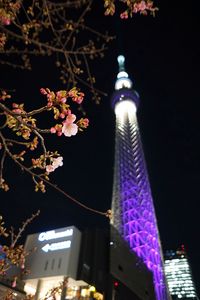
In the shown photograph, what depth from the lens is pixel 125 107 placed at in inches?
2480

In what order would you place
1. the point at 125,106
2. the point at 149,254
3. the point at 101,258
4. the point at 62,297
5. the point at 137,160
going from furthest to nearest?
the point at 125,106
the point at 137,160
the point at 149,254
the point at 101,258
the point at 62,297

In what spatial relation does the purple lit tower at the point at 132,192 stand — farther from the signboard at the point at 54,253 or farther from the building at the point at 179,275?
the building at the point at 179,275

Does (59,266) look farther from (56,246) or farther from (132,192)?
(132,192)

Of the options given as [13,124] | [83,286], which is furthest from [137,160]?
[13,124]

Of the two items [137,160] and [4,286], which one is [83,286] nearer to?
[4,286]

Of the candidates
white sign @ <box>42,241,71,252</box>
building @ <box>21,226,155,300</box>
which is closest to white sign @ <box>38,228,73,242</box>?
building @ <box>21,226,155,300</box>

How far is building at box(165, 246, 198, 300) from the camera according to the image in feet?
299

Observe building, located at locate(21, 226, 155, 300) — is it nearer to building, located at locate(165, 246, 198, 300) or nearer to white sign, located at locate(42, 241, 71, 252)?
white sign, located at locate(42, 241, 71, 252)

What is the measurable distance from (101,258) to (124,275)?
3117mm

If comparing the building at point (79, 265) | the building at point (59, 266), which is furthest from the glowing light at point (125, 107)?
the building at point (59, 266)

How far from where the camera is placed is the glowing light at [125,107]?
63000mm

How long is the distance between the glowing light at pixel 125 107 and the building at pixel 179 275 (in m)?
59.1

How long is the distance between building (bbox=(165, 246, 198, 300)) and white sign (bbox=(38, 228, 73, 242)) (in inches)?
3141

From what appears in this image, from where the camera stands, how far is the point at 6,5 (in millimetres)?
3443
